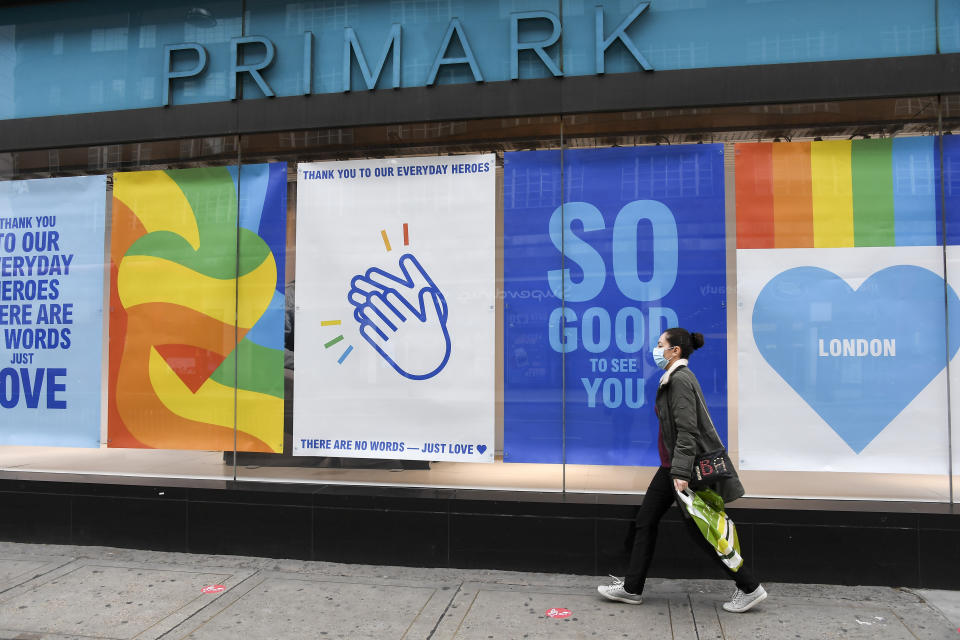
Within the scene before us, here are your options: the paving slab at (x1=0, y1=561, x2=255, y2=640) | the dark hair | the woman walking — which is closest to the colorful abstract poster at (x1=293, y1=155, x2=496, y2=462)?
the paving slab at (x1=0, y1=561, x2=255, y2=640)

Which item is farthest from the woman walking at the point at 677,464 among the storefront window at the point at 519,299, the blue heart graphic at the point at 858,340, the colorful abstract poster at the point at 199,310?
the colorful abstract poster at the point at 199,310

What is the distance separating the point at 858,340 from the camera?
Answer: 5.39m

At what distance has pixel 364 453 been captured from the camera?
5949 mm

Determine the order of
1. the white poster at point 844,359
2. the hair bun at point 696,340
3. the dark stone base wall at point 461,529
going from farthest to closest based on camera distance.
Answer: the white poster at point 844,359
the dark stone base wall at point 461,529
the hair bun at point 696,340

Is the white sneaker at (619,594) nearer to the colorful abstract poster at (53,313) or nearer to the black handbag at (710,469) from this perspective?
the black handbag at (710,469)

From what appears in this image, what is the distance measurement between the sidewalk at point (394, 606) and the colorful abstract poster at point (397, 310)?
1.09 metres

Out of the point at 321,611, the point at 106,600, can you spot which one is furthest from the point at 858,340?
the point at 106,600

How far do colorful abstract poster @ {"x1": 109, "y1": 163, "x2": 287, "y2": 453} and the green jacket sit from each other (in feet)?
10.9

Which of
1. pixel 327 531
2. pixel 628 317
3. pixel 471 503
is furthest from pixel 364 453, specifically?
pixel 628 317

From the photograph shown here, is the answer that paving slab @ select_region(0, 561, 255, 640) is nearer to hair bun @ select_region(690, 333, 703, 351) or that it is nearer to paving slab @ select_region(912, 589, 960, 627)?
hair bun @ select_region(690, 333, 703, 351)

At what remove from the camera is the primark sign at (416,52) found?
5.73 meters

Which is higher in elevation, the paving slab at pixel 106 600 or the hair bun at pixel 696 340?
the hair bun at pixel 696 340

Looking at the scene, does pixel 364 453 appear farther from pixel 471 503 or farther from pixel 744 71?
pixel 744 71

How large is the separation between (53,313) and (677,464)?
5711 mm
